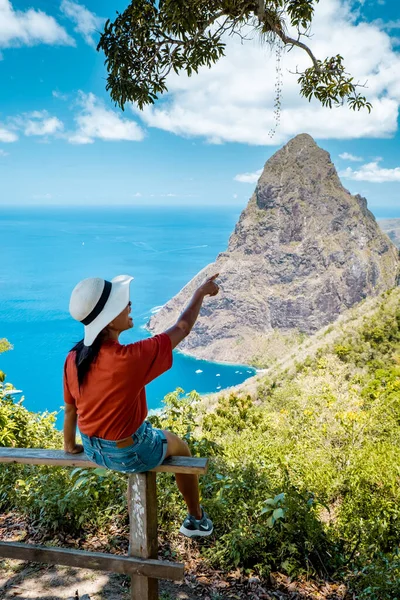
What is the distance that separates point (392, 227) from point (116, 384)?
132652mm

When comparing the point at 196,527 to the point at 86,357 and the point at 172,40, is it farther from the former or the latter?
the point at 172,40

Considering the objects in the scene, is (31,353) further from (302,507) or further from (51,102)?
(51,102)

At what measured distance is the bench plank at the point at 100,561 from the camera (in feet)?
4.51

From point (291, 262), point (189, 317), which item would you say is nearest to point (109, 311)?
point (189, 317)

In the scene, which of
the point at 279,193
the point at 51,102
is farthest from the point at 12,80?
the point at 279,193

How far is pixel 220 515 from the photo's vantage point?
2293 mm

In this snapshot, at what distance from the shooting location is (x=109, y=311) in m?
1.31

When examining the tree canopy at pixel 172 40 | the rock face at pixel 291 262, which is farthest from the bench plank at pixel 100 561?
Result: the rock face at pixel 291 262

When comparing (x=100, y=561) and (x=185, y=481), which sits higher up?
(x=185, y=481)

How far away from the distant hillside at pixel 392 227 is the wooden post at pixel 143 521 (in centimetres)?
12267

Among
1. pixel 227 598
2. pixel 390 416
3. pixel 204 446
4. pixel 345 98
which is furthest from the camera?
pixel 390 416

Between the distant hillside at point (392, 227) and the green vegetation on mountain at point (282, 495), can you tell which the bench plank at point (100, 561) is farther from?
the distant hillside at point (392, 227)

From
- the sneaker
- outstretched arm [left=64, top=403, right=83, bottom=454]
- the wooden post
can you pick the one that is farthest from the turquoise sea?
the wooden post

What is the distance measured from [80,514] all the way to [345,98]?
3353mm
